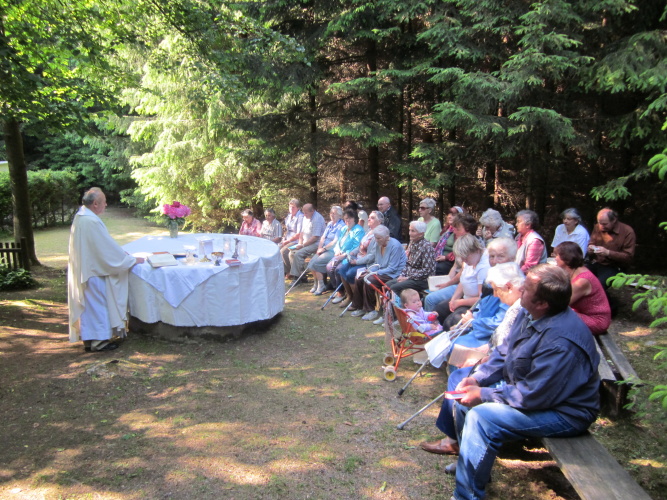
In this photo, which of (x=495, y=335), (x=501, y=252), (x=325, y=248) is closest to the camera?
(x=495, y=335)

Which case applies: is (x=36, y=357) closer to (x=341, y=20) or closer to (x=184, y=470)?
(x=184, y=470)

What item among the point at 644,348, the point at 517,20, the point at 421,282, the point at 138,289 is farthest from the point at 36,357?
the point at 517,20

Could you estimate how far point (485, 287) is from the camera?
455 centimetres

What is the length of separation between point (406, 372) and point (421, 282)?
1706 mm

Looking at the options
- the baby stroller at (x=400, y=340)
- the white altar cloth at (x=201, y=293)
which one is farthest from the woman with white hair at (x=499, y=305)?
the white altar cloth at (x=201, y=293)

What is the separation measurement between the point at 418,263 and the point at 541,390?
3.78m

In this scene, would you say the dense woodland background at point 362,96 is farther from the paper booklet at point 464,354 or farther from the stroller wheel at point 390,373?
the stroller wheel at point 390,373

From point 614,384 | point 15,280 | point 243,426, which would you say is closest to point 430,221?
point 614,384

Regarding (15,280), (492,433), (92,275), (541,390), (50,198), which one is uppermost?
(50,198)

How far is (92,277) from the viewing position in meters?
5.47

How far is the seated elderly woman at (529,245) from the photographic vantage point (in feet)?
18.5

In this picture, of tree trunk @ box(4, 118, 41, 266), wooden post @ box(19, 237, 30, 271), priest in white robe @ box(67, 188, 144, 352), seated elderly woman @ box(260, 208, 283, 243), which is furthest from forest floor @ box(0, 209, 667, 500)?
tree trunk @ box(4, 118, 41, 266)

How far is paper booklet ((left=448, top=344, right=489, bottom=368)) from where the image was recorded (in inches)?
155

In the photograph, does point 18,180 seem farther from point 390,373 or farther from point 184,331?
point 390,373
